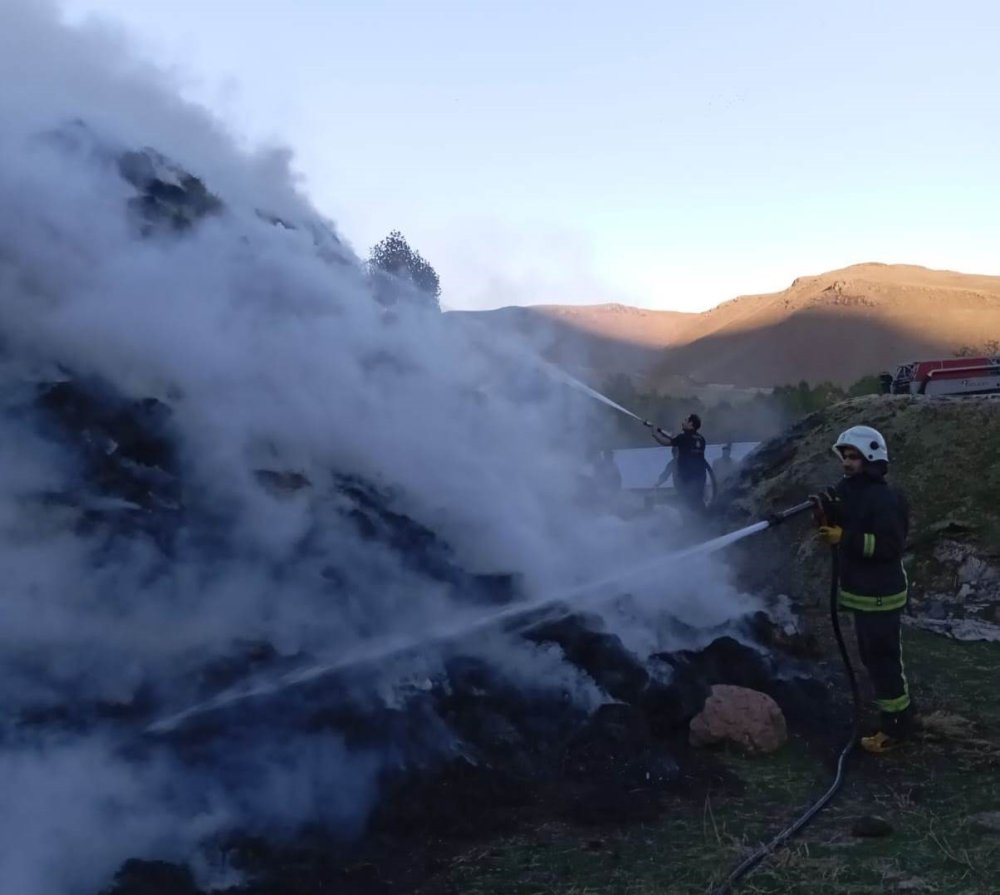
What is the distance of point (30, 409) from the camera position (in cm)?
479

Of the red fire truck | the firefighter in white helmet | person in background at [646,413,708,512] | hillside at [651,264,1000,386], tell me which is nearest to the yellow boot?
the firefighter in white helmet

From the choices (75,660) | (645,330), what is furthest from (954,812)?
(645,330)

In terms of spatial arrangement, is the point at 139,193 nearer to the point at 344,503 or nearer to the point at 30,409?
the point at 30,409

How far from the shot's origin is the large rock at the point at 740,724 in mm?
5879

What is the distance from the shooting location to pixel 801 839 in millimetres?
4645

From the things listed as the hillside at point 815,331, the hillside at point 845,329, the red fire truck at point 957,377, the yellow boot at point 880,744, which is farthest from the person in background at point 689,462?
the hillside at point 845,329

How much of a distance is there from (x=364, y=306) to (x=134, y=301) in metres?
1.86

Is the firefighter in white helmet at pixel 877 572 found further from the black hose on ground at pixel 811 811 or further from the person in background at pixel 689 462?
the person in background at pixel 689 462

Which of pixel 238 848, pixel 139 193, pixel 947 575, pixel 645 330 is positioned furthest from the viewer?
pixel 645 330

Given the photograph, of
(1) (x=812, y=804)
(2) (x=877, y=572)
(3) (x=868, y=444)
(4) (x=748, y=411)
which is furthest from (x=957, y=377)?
(4) (x=748, y=411)

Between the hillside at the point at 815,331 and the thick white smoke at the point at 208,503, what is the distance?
177 feet

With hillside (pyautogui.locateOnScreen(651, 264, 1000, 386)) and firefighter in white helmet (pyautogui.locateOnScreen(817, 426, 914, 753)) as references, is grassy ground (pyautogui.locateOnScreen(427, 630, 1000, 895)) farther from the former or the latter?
hillside (pyautogui.locateOnScreen(651, 264, 1000, 386))

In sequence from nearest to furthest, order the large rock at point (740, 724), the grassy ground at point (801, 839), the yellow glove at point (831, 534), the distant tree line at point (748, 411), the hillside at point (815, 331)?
the grassy ground at point (801, 839) < the large rock at point (740, 724) < the yellow glove at point (831, 534) < the distant tree line at point (748, 411) < the hillside at point (815, 331)

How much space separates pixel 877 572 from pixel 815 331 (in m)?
85.2
